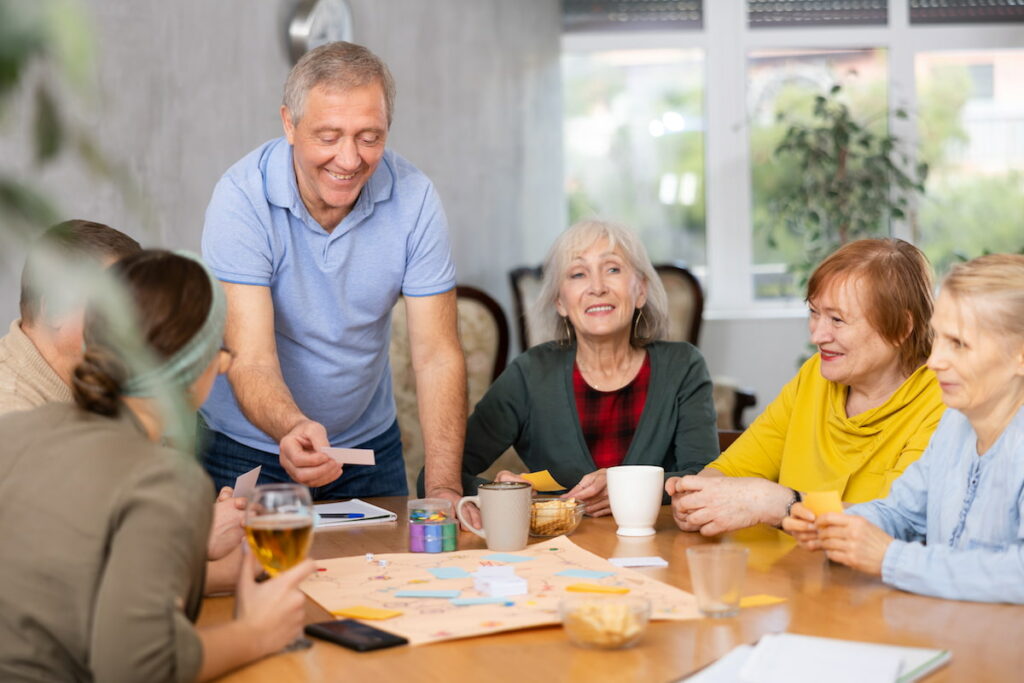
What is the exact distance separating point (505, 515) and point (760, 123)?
509cm

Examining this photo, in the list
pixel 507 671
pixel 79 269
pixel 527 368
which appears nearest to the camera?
pixel 79 269

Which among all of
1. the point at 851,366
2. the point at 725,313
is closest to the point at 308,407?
the point at 851,366

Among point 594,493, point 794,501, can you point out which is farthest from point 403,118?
point 794,501

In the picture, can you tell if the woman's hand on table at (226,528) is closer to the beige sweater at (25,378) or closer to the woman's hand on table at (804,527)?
the beige sweater at (25,378)

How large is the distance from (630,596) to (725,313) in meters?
5.11

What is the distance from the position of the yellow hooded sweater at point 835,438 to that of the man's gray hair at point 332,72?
1006 millimetres

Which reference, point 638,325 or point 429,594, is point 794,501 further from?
point 638,325

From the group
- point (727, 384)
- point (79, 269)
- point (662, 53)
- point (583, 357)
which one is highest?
point (662, 53)

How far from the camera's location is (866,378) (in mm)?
2059

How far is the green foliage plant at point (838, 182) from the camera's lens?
5.81 metres

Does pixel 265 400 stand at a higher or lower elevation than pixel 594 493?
higher

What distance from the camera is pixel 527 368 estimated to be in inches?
100.0

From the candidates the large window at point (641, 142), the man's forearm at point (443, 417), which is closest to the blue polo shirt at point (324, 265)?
the man's forearm at point (443, 417)

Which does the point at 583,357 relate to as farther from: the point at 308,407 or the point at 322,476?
the point at 322,476
